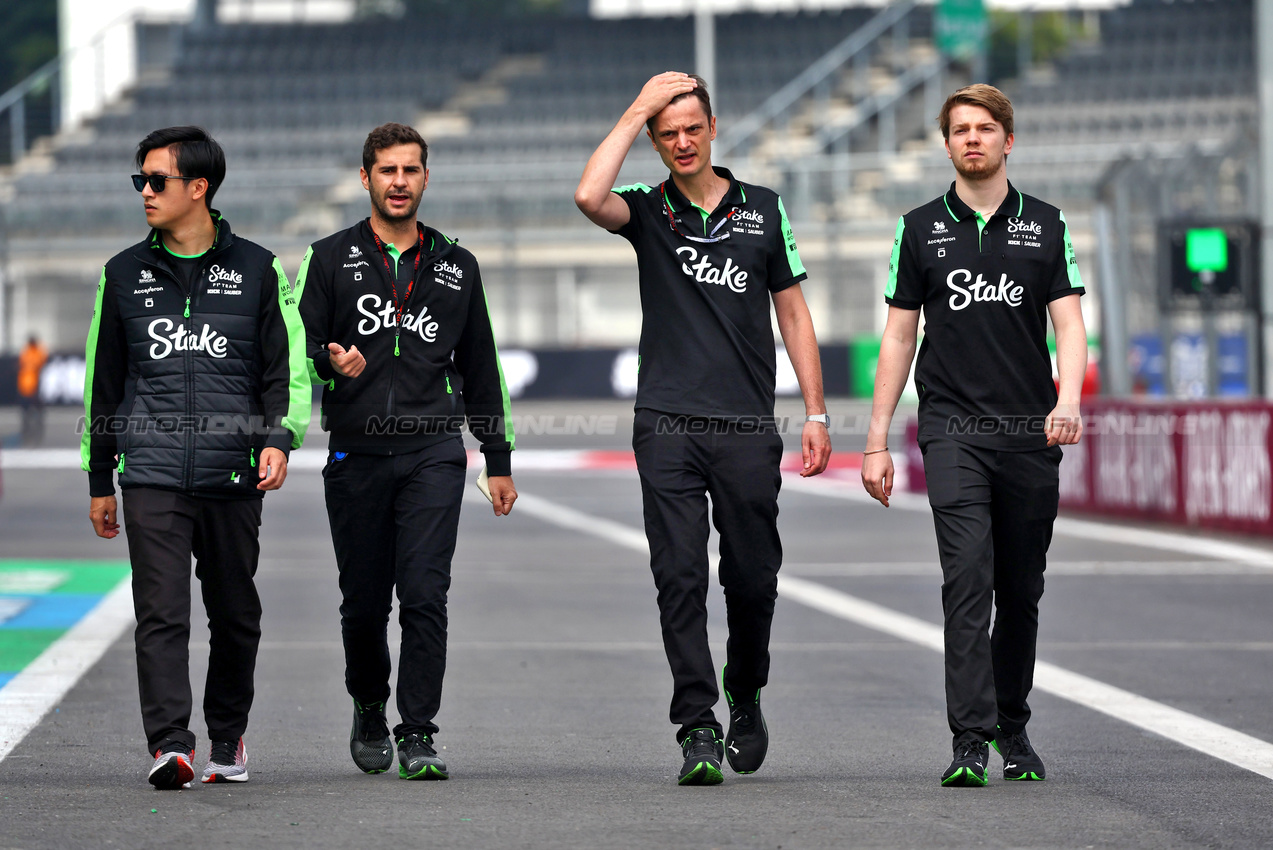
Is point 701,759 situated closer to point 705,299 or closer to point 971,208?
point 705,299

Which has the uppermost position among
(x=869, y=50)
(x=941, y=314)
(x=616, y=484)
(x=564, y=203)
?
(x=869, y=50)

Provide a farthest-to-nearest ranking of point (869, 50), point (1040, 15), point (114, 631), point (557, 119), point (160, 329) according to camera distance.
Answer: point (1040, 15) < point (869, 50) < point (557, 119) < point (114, 631) < point (160, 329)

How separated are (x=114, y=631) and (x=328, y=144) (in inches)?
1365


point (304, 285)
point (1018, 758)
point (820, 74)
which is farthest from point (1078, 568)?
point (820, 74)

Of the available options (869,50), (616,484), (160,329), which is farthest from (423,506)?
(869,50)

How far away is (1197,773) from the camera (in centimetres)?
602

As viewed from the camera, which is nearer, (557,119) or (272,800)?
(272,800)

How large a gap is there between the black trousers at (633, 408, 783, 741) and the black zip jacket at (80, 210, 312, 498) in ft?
3.58

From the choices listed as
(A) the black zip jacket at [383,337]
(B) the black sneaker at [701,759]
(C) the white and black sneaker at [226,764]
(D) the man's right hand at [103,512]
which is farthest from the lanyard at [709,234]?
(C) the white and black sneaker at [226,764]

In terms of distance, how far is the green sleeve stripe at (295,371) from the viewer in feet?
19.2

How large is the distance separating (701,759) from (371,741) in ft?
3.54

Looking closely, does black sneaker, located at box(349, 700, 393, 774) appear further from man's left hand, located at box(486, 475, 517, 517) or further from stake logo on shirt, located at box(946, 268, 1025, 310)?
stake logo on shirt, located at box(946, 268, 1025, 310)

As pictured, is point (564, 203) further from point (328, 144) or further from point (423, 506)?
point (423, 506)

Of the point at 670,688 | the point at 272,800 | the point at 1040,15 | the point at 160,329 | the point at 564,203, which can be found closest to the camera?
the point at 272,800
